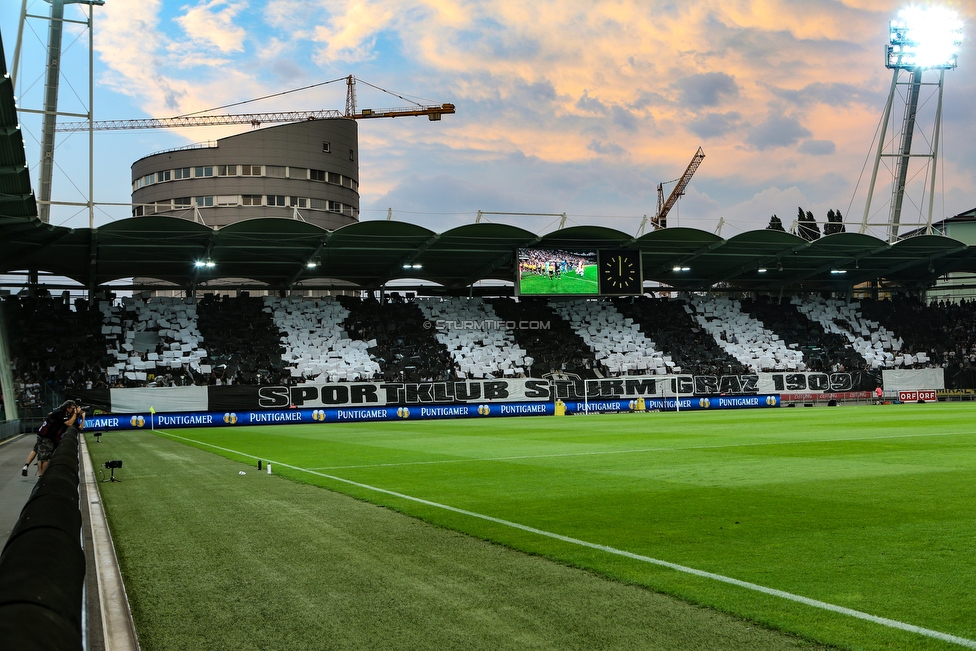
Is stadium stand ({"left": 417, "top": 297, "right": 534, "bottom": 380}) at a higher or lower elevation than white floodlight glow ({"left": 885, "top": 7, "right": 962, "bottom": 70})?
lower

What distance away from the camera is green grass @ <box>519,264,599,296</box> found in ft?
171

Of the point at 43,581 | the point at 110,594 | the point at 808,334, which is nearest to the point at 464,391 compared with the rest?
the point at 808,334

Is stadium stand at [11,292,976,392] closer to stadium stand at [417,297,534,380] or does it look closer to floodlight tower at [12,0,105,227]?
stadium stand at [417,297,534,380]

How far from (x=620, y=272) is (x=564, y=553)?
4533cm

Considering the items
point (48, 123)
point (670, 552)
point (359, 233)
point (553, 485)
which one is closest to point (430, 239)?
point (359, 233)

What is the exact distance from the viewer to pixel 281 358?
2024 inches

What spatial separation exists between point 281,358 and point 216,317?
239 inches

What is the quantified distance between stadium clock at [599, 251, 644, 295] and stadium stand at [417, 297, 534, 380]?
726 centimetres

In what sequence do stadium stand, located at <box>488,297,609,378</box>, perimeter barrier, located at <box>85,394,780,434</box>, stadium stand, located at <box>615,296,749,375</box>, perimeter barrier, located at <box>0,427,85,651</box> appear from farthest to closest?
stadium stand, located at <box>615,296,749,375</box>, stadium stand, located at <box>488,297,609,378</box>, perimeter barrier, located at <box>85,394,780,434</box>, perimeter barrier, located at <box>0,427,85,651</box>

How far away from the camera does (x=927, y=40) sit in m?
60.9

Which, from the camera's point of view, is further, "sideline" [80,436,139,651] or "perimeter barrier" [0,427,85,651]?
"sideline" [80,436,139,651]

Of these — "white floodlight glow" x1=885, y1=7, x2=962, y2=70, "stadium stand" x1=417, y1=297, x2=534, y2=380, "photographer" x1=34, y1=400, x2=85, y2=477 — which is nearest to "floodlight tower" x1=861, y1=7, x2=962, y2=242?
"white floodlight glow" x1=885, y1=7, x2=962, y2=70

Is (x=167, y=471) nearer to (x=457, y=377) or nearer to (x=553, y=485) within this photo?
(x=553, y=485)

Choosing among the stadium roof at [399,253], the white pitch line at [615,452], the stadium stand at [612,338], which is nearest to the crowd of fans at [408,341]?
the stadium stand at [612,338]
